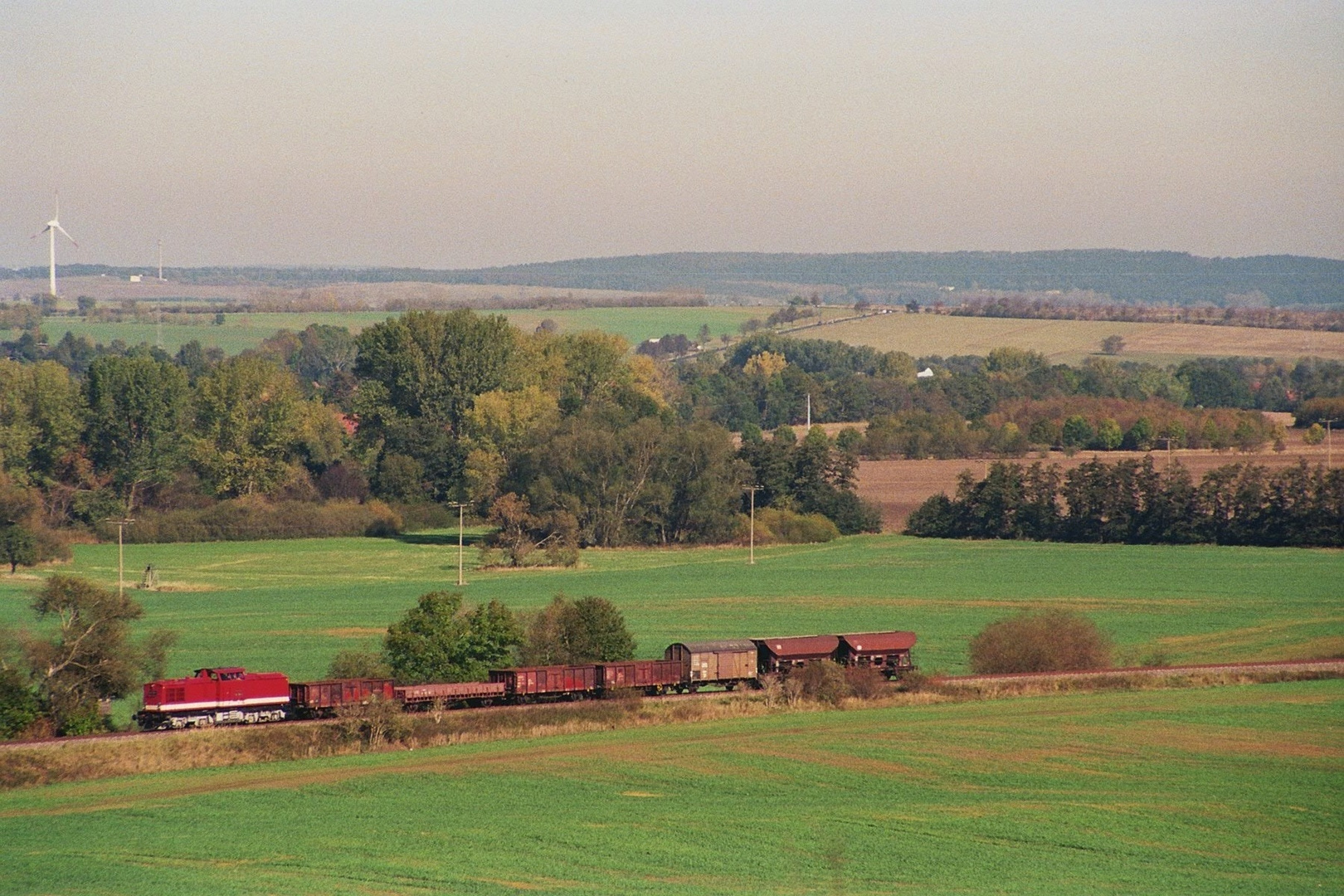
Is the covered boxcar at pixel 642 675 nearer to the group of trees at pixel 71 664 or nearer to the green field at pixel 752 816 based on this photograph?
the green field at pixel 752 816

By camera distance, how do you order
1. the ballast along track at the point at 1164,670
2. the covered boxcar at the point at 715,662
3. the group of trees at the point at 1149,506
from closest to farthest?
the covered boxcar at the point at 715,662 → the ballast along track at the point at 1164,670 → the group of trees at the point at 1149,506

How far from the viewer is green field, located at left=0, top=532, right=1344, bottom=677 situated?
67938mm

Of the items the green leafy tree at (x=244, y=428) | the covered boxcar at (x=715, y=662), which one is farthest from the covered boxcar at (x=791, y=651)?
the green leafy tree at (x=244, y=428)

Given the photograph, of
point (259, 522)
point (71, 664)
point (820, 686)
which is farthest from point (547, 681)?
point (259, 522)

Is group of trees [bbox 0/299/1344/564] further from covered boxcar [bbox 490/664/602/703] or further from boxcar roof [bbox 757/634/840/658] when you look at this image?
covered boxcar [bbox 490/664/602/703]

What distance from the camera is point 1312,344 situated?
650 ft

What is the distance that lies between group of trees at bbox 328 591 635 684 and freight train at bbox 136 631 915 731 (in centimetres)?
127

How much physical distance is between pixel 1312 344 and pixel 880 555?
110 metres

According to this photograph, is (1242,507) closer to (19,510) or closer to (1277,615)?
(1277,615)

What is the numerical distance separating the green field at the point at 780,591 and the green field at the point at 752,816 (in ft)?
51.0

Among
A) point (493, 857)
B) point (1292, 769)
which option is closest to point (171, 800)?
point (493, 857)

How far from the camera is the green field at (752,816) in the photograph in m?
32.3

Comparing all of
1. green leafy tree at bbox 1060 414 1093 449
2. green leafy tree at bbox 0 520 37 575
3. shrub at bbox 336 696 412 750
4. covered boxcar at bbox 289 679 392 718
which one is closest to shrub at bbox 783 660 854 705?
covered boxcar at bbox 289 679 392 718

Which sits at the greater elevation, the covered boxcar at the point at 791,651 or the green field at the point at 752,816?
the covered boxcar at the point at 791,651
